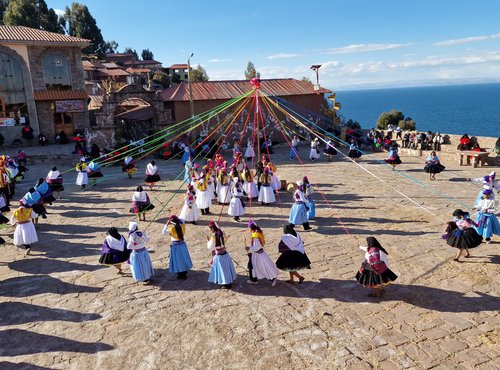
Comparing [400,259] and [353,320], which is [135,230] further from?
[400,259]

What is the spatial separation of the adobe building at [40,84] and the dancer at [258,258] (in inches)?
875

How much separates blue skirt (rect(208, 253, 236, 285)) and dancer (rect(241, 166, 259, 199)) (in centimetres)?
621

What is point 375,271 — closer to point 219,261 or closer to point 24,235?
point 219,261

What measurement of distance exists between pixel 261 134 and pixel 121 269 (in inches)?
755

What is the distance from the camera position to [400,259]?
9508 mm

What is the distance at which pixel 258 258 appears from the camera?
27.2 ft

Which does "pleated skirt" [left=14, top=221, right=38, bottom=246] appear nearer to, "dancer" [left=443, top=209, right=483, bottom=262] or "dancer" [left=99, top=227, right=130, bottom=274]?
"dancer" [left=99, top=227, right=130, bottom=274]

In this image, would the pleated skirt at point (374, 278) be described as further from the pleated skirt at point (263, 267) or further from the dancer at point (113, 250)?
the dancer at point (113, 250)

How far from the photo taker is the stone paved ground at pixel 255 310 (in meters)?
6.23

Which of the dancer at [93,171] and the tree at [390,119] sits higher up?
the tree at [390,119]

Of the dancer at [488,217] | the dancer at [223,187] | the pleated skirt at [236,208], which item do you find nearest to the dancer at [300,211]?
the pleated skirt at [236,208]

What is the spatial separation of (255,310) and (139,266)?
2588 mm

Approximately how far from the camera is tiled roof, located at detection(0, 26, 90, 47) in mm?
24328

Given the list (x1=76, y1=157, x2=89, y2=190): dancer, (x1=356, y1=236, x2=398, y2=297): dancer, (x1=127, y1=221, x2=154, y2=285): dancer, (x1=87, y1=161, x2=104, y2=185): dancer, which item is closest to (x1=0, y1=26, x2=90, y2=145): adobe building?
(x1=87, y1=161, x2=104, y2=185): dancer
